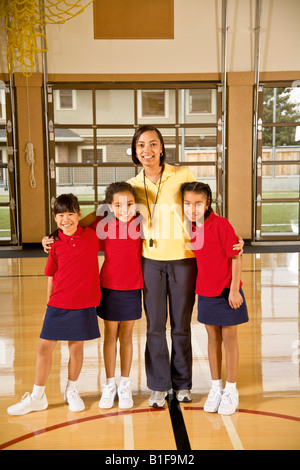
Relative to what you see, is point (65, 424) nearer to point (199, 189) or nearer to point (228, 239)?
point (228, 239)

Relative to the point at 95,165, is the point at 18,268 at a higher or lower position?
lower

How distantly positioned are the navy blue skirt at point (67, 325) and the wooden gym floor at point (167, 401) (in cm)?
34

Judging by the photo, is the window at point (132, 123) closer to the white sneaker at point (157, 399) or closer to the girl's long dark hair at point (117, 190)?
the girl's long dark hair at point (117, 190)

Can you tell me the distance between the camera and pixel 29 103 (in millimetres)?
6895

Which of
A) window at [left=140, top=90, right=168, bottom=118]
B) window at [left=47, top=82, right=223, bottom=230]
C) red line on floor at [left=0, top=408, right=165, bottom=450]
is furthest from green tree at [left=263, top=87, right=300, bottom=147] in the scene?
red line on floor at [left=0, top=408, right=165, bottom=450]

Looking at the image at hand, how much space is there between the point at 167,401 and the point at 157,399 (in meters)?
0.08

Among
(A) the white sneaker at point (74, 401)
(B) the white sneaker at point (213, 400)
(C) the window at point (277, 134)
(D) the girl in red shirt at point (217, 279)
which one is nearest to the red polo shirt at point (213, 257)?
(D) the girl in red shirt at point (217, 279)

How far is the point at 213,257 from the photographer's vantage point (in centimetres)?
226

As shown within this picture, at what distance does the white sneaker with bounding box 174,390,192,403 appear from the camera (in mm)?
2342

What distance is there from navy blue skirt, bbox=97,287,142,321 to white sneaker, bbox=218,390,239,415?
0.54 meters

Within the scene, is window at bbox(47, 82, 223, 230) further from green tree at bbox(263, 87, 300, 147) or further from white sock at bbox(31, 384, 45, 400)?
white sock at bbox(31, 384, 45, 400)

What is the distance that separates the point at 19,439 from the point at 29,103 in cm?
565
